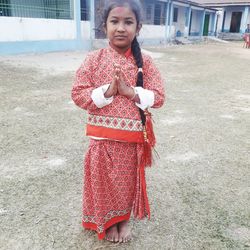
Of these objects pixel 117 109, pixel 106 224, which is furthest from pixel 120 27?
pixel 106 224

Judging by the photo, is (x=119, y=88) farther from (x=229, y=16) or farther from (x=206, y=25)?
(x=229, y=16)

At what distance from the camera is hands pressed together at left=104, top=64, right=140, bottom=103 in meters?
1.32

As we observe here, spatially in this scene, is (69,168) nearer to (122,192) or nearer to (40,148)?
(40,148)

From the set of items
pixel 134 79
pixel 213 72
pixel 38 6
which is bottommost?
pixel 213 72

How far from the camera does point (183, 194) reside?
88.2 inches

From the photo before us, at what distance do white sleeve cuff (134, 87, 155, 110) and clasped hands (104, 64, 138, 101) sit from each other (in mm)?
34

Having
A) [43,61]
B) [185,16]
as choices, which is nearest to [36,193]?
[43,61]

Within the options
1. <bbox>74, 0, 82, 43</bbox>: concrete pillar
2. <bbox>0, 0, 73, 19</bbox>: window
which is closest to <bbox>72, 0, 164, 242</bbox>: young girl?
<bbox>0, 0, 73, 19</bbox>: window

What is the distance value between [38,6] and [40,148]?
10083 mm

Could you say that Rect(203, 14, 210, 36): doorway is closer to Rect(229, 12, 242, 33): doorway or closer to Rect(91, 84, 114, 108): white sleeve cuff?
Rect(229, 12, 242, 33): doorway

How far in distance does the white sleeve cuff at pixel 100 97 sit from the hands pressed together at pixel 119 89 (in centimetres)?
2

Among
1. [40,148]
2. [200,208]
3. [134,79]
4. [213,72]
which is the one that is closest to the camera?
[134,79]

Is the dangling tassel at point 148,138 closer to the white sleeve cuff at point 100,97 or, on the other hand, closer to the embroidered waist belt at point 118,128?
the embroidered waist belt at point 118,128

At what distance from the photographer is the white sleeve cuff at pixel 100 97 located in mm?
1400
